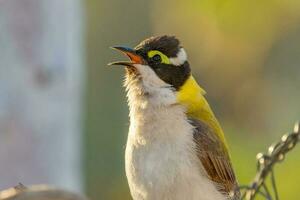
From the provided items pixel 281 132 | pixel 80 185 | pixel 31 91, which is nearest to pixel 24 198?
pixel 31 91

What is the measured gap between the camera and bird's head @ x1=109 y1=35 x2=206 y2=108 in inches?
195

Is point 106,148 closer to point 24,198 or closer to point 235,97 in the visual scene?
point 235,97

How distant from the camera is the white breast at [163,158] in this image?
4.72 m

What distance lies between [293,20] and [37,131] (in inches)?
277

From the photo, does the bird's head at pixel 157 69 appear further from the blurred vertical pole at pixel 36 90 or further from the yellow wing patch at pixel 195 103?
the blurred vertical pole at pixel 36 90

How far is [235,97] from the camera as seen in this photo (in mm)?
13180

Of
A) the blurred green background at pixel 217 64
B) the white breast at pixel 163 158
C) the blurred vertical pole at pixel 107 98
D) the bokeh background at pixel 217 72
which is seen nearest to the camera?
the white breast at pixel 163 158

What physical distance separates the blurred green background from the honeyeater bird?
267 inches

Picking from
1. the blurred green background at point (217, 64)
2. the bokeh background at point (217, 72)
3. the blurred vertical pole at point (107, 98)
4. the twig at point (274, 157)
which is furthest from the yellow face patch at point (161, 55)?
the blurred green background at point (217, 64)

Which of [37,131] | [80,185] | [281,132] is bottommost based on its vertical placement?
[281,132]

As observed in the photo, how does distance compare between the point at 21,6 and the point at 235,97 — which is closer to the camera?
the point at 21,6

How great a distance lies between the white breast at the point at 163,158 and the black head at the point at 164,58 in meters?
0.14

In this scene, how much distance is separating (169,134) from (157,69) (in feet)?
1.00

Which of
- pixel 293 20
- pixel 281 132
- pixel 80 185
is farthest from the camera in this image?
pixel 293 20
